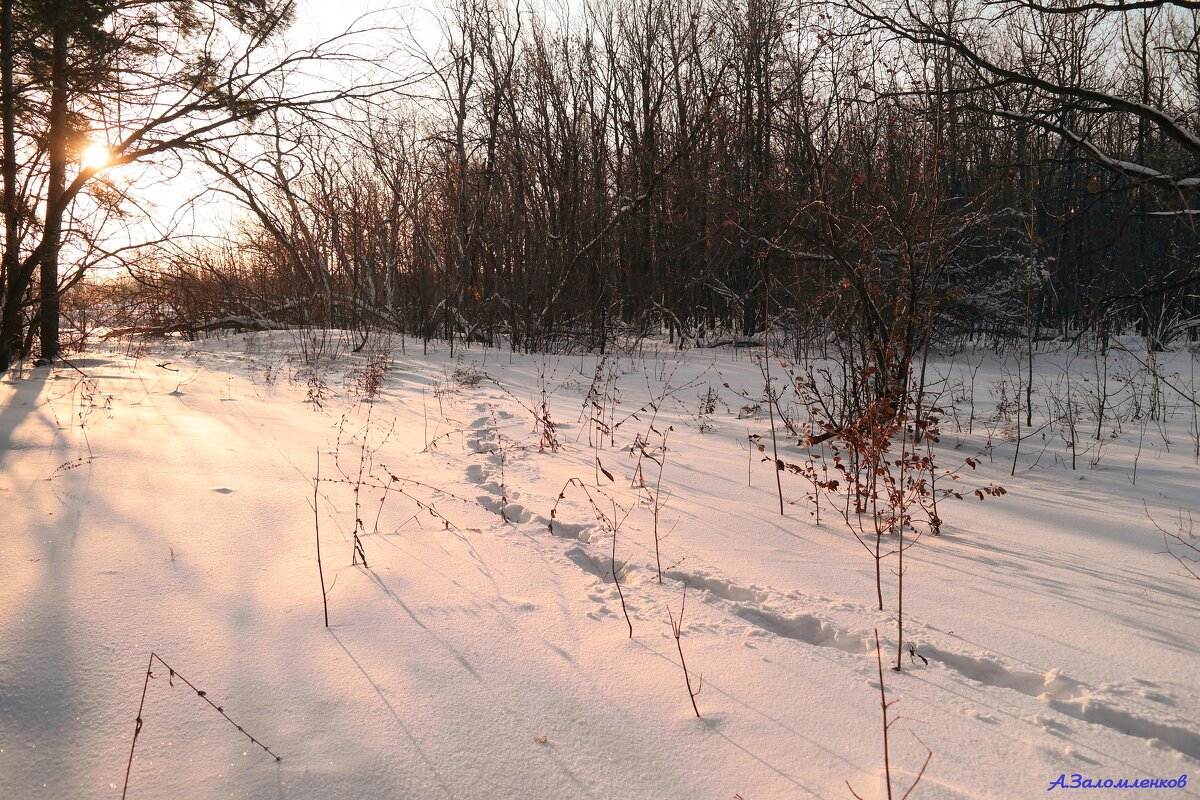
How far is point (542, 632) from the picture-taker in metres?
2.04

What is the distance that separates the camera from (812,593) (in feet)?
7.79

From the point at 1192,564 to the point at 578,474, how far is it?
296cm

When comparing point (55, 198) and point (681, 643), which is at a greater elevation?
point (55, 198)

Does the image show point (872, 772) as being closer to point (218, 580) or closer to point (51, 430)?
point (218, 580)

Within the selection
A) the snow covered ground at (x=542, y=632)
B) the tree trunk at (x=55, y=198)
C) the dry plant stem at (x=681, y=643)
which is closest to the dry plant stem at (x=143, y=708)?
the snow covered ground at (x=542, y=632)

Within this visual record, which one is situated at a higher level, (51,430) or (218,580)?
(51,430)

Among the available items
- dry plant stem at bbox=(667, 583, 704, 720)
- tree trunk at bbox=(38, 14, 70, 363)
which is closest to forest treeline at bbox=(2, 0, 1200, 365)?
tree trunk at bbox=(38, 14, 70, 363)

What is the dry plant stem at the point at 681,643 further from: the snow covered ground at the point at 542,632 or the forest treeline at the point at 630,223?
the forest treeline at the point at 630,223

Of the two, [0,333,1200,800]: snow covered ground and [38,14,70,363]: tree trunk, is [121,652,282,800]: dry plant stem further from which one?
[38,14,70,363]: tree trunk

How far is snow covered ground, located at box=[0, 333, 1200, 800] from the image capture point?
1.42 meters

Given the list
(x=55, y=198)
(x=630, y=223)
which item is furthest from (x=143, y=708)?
(x=630, y=223)

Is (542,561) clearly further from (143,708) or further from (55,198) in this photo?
(55,198)

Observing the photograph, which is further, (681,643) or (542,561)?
(542,561)

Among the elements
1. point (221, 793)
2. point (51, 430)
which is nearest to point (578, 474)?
point (221, 793)
